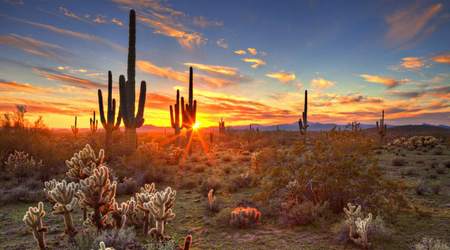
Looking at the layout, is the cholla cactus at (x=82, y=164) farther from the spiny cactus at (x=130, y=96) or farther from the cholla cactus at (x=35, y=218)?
the spiny cactus at (x=130, y=96)

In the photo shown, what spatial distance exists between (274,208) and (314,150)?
5.93 ft

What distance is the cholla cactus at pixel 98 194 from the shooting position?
180 inches

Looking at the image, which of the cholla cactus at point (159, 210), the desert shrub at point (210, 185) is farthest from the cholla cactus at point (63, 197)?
the desert shrub at point (210, 185)

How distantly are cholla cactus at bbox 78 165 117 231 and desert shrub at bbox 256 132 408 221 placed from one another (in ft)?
12.7

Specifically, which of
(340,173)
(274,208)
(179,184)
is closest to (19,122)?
(179,184)

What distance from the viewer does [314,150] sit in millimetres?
7434

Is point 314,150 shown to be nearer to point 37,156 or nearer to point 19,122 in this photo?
point 37,156

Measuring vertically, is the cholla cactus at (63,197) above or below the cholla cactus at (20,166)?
above

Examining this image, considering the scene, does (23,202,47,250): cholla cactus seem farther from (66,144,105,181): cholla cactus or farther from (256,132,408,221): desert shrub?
(256,132,408,221): desert shrub

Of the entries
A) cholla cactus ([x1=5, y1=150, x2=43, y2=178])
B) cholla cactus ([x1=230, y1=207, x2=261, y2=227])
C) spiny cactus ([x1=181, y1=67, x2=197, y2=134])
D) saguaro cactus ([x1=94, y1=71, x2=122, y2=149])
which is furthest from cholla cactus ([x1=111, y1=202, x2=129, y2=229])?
spiny cactus ([x1=181, y1=67, x2=197, y2=134])

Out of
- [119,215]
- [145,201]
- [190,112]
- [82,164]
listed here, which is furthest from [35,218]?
[190,112]

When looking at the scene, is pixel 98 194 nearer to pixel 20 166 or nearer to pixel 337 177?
pixel 337 177

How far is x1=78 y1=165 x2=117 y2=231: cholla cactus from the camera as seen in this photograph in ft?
15.0

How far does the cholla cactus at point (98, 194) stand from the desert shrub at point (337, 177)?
152 inches
